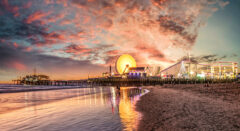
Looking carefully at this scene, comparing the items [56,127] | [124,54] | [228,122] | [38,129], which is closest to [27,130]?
[38,129]

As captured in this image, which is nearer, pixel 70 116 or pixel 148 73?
pixel 70 116

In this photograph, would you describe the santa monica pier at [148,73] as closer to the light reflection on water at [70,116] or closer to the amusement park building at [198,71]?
the amusement park building at [198,71]

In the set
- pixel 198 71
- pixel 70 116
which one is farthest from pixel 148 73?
pixel 70 116

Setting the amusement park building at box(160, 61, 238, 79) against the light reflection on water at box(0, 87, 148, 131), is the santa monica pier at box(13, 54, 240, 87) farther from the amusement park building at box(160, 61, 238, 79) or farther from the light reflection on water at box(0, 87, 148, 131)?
the light reflection on water at box(0, 87, 148, 131)

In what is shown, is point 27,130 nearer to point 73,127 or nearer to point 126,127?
point 73,127

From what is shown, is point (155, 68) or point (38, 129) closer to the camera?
point (38, 129)

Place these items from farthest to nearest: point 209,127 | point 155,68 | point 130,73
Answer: point 155,68 < point 130,73 < point 209,127

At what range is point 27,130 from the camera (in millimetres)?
5730

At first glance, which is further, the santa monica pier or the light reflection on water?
the santa monica pier

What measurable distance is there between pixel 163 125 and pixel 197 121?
1.54m

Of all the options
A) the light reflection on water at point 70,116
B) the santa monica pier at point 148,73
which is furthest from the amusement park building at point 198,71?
the light reflection on water at point 70,116

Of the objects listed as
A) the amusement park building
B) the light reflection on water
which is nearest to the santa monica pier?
the amusement park building

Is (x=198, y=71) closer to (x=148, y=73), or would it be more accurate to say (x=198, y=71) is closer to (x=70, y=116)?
(x=148, y=73)

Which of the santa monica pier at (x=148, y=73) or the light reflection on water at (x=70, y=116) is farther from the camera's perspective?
the santa monica pier at (x=148, y=73)
